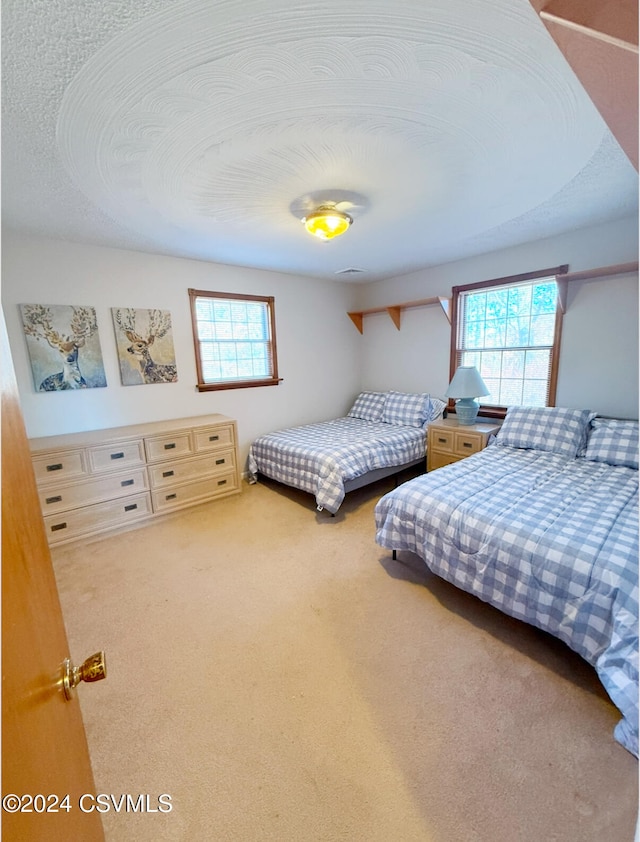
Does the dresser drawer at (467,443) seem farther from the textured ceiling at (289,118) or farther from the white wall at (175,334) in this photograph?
the white wall at (175,334)

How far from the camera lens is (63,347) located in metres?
2.77

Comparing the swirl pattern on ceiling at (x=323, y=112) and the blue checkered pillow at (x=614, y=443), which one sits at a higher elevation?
the swirl pattern on ceiling at (x=323, y=112)

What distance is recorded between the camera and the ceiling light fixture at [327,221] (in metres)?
2.15

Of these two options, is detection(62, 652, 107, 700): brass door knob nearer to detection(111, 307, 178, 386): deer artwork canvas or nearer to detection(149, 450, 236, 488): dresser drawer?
detection(149, 450, 236, 488): dresser drawer

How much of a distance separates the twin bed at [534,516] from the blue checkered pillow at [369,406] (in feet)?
2.86

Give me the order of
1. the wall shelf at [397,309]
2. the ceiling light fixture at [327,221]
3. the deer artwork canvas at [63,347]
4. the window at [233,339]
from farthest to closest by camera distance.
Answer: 1. the wall shelf at [397,309]
2. the window at [233,339]
3. the deer artwork canvas at [63,347]
4. the ceiling light fixture at [327,221]

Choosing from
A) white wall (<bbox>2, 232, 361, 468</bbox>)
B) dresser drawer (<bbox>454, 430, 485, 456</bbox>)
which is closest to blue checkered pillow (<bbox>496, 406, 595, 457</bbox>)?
dresser drawer (<bbox>454, 430, 485, 456</bbox>)

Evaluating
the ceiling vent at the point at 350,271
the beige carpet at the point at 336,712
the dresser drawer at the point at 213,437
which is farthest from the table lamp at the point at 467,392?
the dresser drawer at the point at 213,437

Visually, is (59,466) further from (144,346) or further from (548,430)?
(548,430)

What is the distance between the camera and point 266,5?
93cm

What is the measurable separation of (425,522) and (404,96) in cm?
195

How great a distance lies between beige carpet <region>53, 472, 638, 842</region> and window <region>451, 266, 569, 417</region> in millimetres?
2151

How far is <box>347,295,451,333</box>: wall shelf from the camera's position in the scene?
3682 millimetres

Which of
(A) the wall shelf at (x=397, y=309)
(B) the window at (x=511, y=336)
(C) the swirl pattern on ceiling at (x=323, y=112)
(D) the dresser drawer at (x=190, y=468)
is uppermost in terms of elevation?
(C) the swirl pattern on ceiling at (x=323, y=112)
